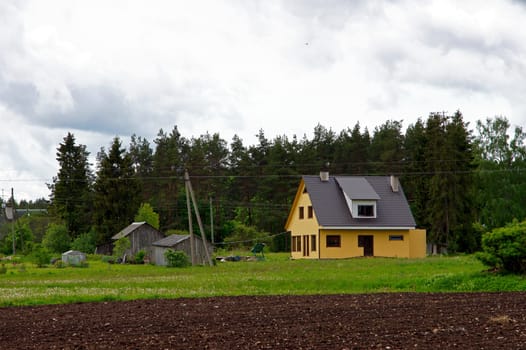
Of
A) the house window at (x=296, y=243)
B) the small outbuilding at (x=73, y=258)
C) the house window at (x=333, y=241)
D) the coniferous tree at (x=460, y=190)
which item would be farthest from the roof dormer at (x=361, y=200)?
the small outbuilding at (x=73, y=258)

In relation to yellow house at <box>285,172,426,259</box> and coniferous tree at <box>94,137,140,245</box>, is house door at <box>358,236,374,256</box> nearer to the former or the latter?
yellow house at <box>285,172,426,259</box>

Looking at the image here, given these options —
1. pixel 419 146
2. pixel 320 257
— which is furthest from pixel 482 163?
pixel 320 257

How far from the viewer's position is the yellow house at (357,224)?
52500mm

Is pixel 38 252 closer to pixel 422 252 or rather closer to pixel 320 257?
pixel 320 257

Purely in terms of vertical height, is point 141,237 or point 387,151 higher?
point 387,151

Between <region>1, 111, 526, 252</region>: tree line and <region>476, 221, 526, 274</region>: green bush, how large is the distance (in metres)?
29.0

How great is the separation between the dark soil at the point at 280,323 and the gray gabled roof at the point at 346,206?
32679 millimetres

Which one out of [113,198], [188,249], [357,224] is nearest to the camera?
[188,249]

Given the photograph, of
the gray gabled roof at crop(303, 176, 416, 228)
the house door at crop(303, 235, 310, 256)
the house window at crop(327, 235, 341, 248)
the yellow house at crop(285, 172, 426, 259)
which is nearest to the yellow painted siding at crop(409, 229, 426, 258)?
the yellow house at crop(285, 172, 426, 259)

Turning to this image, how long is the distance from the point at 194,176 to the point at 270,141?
1545cm

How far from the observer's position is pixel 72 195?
7956 cm

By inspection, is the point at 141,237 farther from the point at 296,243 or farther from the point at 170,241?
the point at 296,243

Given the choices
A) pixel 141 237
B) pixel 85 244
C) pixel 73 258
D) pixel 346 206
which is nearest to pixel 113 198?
pixel 85 244

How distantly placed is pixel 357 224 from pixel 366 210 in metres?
1.66
